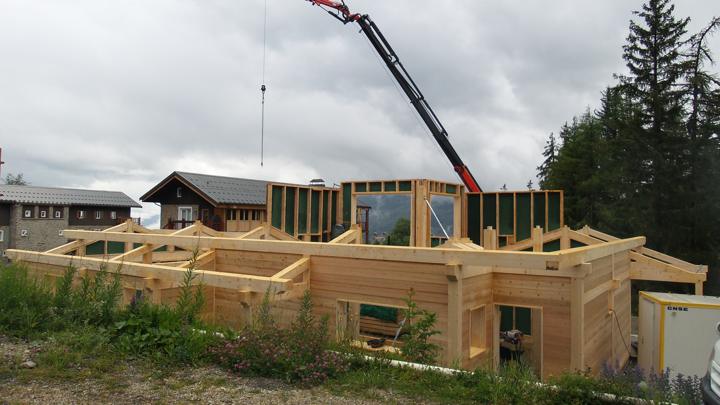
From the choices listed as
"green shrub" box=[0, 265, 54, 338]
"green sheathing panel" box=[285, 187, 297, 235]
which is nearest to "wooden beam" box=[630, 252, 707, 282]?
"green sheathing panel" box=[285, 187, 297, 235]

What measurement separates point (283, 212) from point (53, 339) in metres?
10.3

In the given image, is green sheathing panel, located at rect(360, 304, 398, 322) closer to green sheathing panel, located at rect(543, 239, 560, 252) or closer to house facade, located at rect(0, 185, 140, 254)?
green sheathing panel, located at rect(543, 239, 560, 252)

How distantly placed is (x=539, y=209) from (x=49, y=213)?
→ 3281 cm

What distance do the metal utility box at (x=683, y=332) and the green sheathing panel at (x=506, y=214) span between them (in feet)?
23.9

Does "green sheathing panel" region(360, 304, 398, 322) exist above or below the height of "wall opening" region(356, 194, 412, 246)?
below

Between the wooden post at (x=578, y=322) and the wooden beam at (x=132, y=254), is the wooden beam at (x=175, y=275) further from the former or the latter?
the wooden post at (x=578, y=322)

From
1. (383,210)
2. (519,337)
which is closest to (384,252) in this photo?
(519,337)

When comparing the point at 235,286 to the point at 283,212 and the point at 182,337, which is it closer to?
Result: the point at 182,337

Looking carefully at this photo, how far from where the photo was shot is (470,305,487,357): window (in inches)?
323

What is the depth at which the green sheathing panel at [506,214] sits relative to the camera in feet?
54.9

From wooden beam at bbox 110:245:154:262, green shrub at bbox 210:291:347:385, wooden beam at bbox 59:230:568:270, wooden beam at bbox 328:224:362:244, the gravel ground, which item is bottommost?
the gravel ground

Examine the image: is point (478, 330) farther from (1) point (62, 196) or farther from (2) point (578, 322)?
(1) point (62, 196)

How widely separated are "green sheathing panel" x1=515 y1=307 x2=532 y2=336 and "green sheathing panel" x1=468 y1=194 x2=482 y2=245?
347cm

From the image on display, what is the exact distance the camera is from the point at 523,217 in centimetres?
1658
